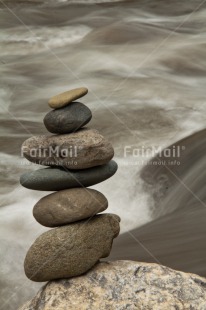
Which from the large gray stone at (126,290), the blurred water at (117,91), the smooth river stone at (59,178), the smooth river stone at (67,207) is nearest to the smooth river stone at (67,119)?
the smooth river stone at (59,178)

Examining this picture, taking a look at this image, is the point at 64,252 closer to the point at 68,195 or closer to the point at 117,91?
the point at 68,195

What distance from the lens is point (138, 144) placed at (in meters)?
9.27

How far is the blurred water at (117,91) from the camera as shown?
689cm

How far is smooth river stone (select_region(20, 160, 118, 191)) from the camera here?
4.46 meters

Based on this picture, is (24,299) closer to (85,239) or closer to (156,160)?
(85,239)

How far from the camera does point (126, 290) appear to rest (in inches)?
170

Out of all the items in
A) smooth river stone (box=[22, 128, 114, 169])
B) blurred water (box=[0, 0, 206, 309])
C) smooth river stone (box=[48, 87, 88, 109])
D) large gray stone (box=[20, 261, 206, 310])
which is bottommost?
blurred water (box=[0, 0, 206, 309])

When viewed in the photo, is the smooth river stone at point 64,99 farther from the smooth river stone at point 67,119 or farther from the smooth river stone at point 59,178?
the smooth river stone at point 59,178

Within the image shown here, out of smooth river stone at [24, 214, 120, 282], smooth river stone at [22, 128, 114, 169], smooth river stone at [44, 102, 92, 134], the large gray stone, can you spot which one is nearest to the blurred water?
the large gray stone

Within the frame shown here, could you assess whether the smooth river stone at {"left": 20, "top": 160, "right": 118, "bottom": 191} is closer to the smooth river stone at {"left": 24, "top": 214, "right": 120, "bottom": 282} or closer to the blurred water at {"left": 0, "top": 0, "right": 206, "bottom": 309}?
the smooth river stone at {"left": 24, "top": 214, "right": 120, "bottom": 282}

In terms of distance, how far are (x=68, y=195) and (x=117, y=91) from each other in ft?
24.8

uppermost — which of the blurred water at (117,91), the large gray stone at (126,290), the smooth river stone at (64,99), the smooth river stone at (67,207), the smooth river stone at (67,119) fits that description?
the smooth river stone at (64,99)

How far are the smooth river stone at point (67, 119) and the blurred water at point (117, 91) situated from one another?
1.50 metres

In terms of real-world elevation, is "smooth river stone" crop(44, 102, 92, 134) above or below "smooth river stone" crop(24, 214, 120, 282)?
above
